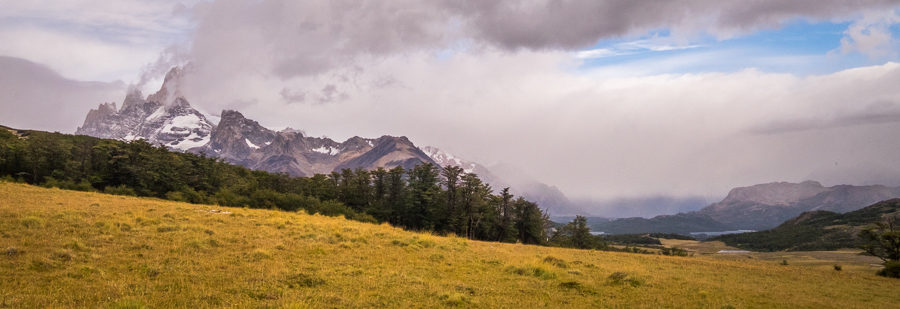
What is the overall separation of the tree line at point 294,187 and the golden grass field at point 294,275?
46277mm

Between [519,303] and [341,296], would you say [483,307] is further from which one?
[341,296]

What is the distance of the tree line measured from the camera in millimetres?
69438

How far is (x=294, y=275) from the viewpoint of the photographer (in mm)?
13953

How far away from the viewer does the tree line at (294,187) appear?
2734 inches

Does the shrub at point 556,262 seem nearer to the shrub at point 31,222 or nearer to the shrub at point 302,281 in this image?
the shrub at point 302,281

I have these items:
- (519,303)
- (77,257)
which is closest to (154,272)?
(77,257)

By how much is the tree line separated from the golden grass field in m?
46.3

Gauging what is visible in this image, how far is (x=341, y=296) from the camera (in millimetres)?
12219

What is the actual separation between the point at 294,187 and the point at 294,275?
85568 millimetres

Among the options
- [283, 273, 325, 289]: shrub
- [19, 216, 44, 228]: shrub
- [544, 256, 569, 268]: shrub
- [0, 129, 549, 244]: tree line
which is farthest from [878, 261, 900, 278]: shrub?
[19, 216, 44, 228]: shrub

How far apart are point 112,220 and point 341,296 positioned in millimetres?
16170

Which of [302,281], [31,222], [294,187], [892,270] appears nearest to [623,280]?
[302,281]

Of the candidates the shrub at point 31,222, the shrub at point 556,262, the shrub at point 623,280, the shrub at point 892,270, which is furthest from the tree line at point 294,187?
the shrub at point 623,280

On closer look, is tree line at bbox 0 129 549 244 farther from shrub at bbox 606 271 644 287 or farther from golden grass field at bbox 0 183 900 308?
shrub at bbox 606 271 644 287
